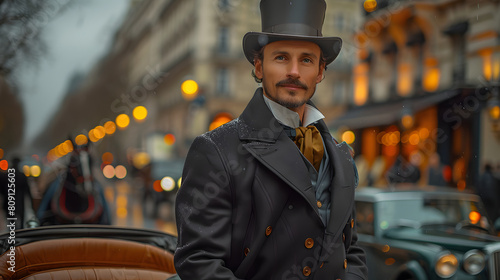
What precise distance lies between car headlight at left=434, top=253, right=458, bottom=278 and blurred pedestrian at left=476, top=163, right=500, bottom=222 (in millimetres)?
5058

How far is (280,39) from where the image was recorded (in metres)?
1.91

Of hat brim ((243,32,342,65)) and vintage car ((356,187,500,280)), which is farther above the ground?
hat brim ((243,32,342,65))

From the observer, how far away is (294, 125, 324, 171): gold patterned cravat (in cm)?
194

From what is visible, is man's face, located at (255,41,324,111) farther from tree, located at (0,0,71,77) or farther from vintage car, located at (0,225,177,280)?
tree, located at (0,0,71,77)

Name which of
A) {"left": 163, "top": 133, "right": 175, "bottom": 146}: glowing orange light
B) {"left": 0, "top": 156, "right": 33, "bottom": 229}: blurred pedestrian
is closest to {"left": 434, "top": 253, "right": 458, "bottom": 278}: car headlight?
{"left": 0, "top": 156, "right": 33, "bottom": 229}: blurred pedestrian

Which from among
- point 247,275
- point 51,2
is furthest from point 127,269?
point 51,2

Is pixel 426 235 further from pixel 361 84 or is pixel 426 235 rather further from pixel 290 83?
pixel 361 84

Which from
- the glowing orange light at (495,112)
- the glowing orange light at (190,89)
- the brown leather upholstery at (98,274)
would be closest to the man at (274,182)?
the brown leather upholstery at (98,274)

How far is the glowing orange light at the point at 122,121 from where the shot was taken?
6539 millimetres

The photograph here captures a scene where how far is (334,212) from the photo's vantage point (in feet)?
6.20

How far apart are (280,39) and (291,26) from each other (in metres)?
0.07

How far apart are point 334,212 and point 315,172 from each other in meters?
0.16

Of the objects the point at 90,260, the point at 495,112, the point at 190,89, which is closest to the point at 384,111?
the point at 495,112

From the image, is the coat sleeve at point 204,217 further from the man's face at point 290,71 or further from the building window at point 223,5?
the building window at point 223,5
